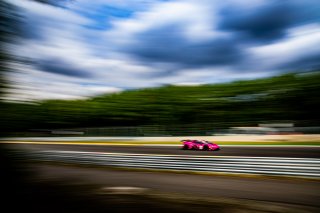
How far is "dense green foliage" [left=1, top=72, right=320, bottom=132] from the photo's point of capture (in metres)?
20.7

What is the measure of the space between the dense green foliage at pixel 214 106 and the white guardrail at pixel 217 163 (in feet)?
16.8

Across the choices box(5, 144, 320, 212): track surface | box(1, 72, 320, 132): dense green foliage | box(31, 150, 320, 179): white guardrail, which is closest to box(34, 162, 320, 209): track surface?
box(5, 144, 320, 212): track surface

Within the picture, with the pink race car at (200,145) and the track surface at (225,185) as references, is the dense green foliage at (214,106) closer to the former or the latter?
the pink race car at (200,145)

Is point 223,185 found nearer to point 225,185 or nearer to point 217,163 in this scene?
point 225,185

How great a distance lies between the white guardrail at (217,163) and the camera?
7004mm

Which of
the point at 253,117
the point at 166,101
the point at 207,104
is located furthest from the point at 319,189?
the point at 166,101

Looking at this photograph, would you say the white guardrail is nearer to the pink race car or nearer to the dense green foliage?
Answer: the dense green foliage

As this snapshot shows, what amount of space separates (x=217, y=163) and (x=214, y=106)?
64.2 feet

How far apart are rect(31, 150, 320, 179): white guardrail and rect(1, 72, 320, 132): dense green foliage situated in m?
5.13

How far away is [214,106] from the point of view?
27219 millimetres

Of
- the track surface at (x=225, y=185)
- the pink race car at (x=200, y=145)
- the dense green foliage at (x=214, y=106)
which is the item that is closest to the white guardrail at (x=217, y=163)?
the track surface at (x=225, y=185)

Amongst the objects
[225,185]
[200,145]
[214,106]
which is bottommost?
[225,185]

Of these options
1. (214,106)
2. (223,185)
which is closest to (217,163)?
(223,185)

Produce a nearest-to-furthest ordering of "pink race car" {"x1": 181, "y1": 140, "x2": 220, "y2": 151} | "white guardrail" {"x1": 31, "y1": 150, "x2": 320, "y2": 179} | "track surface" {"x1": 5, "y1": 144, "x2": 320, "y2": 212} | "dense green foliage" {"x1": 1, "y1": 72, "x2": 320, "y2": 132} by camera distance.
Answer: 1. "track surface" {"x1": 5, "y1": 144, "x2": 320, "y2": 212}
2. "white guardrail" {"x1": 31, "y1": 150, "x2": 320, "y2": 179}
3. "pink race car" {"x1": 181, "y1": 140, "x2": 220, "y2": 151}
4. "dense green foliage" {"x1": 1, "y1": 72, "x2": 320, "y2": 132}
